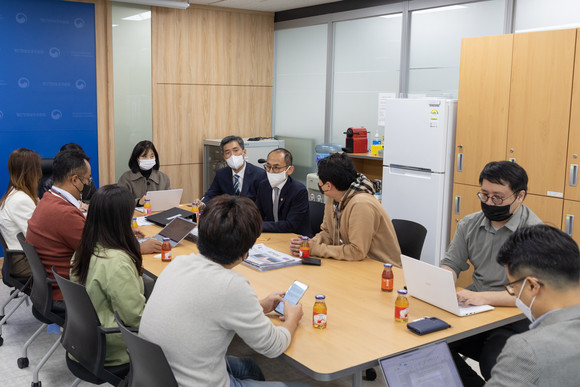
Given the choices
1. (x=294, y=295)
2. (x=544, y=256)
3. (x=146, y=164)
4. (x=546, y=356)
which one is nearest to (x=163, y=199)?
(x=146, y=164)

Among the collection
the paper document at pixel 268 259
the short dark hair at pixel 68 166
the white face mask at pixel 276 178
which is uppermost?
the short dark hair at pixel 68 166

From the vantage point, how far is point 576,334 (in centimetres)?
162

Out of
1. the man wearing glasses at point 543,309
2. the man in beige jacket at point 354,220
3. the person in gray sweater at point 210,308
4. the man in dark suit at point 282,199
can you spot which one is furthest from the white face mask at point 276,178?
the man wearing glasses at point 543,309

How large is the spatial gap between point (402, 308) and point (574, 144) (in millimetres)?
2721

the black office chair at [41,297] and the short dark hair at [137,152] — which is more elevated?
the short dark hair at [137,152]

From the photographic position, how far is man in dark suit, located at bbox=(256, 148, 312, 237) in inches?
177

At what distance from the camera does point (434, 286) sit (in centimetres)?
275

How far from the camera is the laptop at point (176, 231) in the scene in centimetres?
407

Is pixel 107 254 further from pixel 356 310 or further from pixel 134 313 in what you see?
pixel 356 310

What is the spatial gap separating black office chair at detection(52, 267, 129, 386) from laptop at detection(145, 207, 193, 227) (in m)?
1.78

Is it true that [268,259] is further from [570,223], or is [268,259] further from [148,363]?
[570,223]

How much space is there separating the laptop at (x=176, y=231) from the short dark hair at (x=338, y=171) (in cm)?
102

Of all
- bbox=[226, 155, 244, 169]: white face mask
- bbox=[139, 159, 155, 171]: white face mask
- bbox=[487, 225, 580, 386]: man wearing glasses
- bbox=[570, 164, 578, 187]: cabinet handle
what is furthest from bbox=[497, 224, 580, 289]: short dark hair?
bbox=[139, 159, 155, 171]: white face mask

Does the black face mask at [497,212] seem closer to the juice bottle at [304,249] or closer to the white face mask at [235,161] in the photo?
the juice bottle at [304,249]
